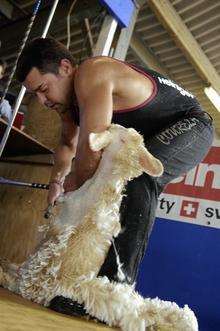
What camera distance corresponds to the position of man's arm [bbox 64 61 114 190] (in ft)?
4.41

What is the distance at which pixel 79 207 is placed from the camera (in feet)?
4.25

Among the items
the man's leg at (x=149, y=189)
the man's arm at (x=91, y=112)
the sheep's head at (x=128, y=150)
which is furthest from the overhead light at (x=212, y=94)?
the sheep's head at (x=128, y=150)

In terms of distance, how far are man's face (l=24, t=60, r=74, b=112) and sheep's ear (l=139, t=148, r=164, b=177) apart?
517 mm

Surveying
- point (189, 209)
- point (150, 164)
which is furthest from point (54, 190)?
point (189, 209)

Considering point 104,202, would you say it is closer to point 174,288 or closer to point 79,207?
point 79,207

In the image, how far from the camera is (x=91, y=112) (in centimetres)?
135

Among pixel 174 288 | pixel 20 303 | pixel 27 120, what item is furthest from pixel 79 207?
pixel 27 120

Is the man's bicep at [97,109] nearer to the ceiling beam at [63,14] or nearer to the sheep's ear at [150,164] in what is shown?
the sheep's ear at [150,164]

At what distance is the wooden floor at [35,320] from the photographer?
0.78 metres

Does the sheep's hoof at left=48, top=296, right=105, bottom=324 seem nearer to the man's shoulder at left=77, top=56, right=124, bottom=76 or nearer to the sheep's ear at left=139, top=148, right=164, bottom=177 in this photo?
the sheep's ear at left=139, top=148, right=164, bottom=177

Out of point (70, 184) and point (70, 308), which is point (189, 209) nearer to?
point (70, 184)

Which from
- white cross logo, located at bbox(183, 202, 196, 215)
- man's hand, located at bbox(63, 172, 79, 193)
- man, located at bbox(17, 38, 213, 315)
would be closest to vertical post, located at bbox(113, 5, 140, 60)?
white cross logo, located at bbox(183, 202, 196, 215)

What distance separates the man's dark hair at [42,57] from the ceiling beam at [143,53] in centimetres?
384

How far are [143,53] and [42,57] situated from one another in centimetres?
411
